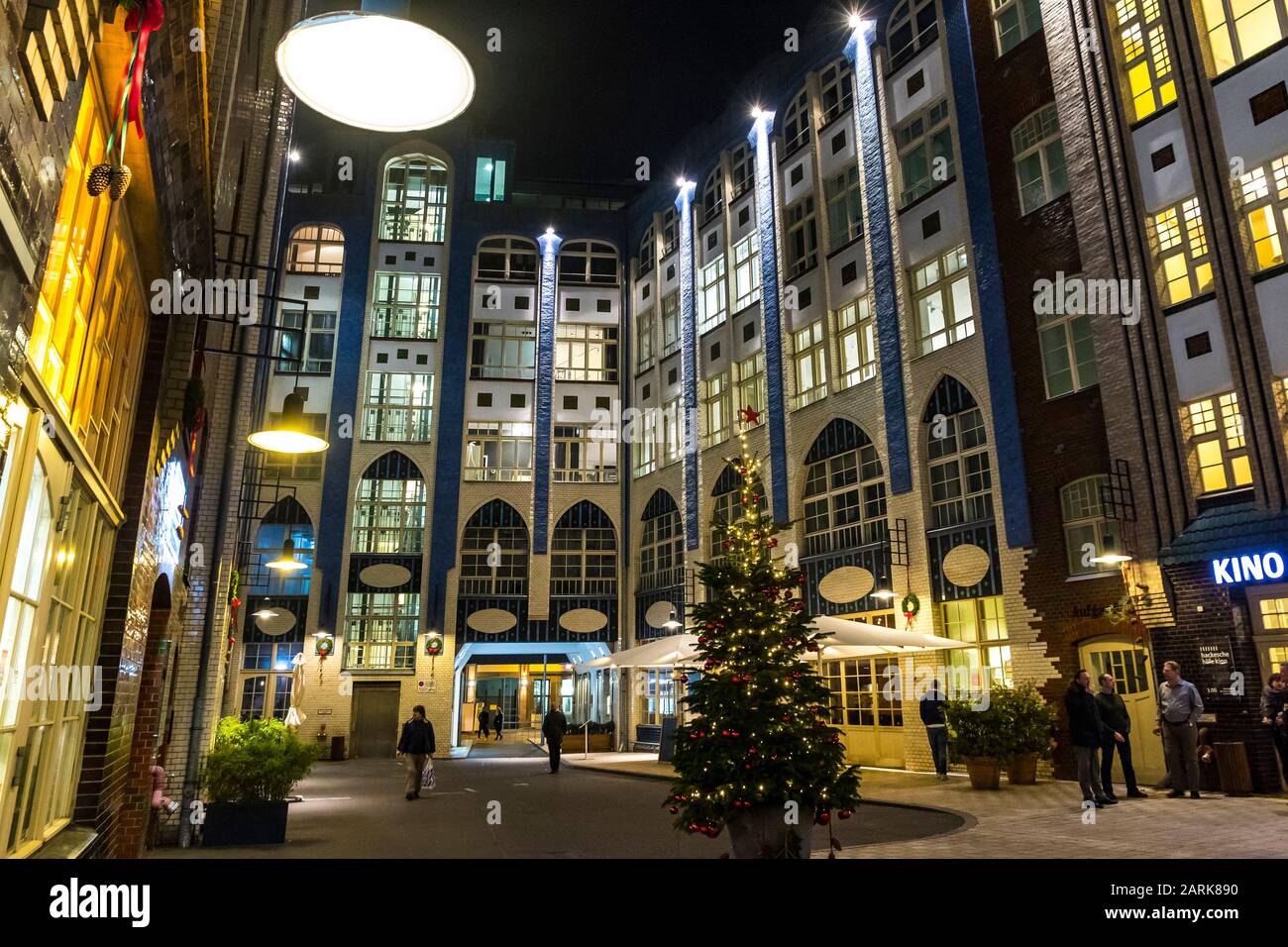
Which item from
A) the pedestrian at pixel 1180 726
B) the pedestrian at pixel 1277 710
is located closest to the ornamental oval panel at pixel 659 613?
the pedestrian at pixel 1180 726

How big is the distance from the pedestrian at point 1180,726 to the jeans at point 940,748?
14.5 ft

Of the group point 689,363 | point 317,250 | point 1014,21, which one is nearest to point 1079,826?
point 1014,21

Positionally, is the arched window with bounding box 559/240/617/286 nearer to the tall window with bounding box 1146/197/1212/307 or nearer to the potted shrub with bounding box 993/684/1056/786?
the tall window with bounding box 1146/197/1212/307

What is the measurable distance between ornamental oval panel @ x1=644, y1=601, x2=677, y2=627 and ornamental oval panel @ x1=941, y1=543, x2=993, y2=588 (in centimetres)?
1109

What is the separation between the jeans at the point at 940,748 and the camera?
1602 centimetres

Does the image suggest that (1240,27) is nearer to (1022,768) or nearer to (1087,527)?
(1087,527)

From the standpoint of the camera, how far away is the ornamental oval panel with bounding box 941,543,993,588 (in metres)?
17.1

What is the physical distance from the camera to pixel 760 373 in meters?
25.0

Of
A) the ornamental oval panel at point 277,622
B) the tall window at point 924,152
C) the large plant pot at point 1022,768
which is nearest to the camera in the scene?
the large plant pot at point 1022,768

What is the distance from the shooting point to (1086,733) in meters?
11.0

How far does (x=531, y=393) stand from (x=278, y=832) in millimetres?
23045

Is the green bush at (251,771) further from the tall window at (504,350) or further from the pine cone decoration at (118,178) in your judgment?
the tall window at (504,350)

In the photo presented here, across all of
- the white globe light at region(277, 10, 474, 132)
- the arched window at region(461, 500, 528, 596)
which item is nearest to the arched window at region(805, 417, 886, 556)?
the arched window at region(461, 500, 528, 596)
